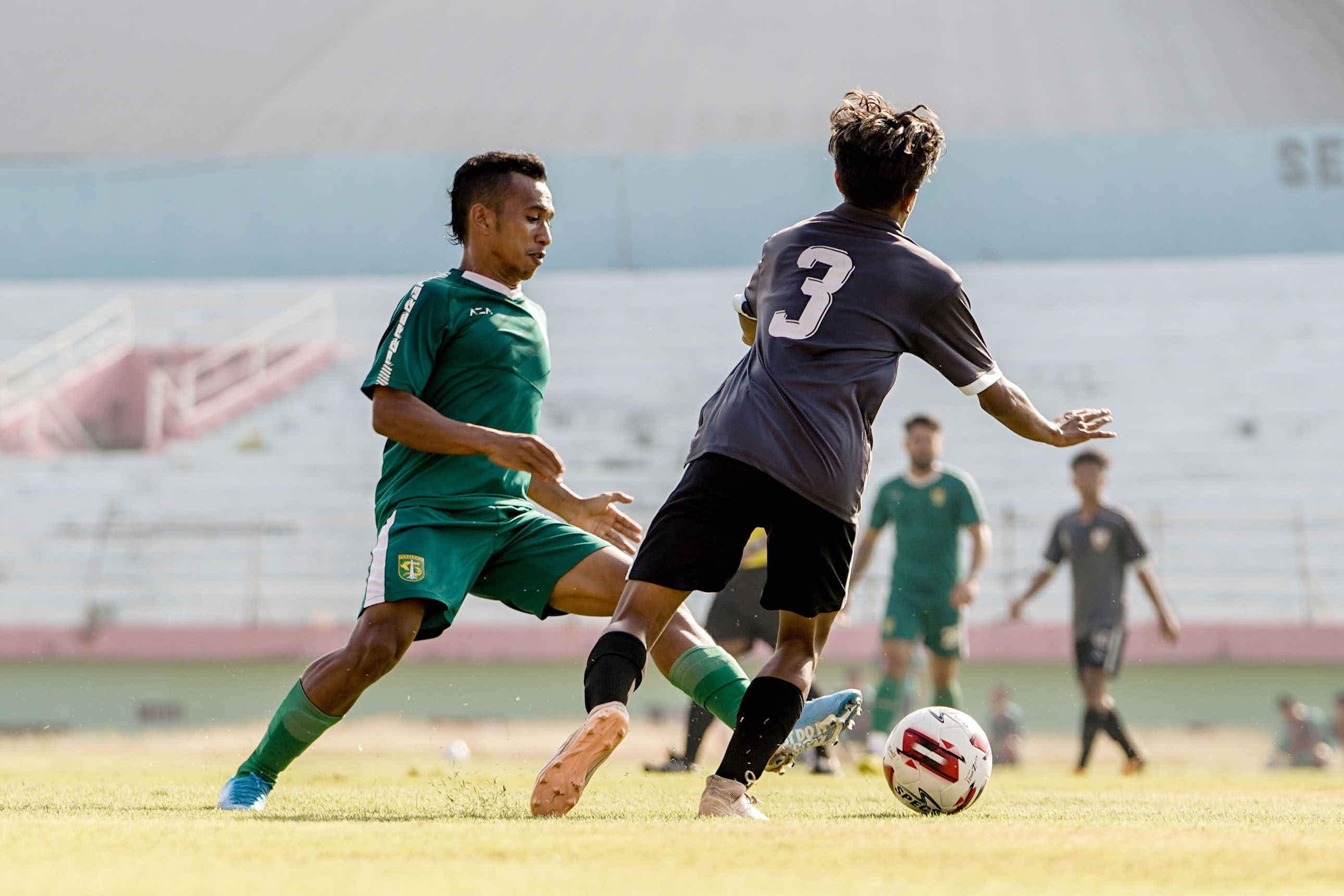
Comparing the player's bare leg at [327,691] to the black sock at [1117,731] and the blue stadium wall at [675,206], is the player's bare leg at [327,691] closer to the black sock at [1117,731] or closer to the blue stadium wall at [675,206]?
the black sock at [1117,731]

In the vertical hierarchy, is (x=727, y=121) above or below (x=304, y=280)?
above

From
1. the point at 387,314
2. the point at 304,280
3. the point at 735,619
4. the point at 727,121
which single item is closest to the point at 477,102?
the point at 727,121

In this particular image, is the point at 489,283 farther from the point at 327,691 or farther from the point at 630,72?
the point at 630,72

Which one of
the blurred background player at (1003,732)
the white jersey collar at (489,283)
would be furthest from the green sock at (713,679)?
the blurred background player at (1003,732)

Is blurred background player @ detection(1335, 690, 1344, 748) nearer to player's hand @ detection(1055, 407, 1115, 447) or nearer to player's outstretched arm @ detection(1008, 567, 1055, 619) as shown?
player's outstretched arm @ detection(1008, 567, 1055, 619)

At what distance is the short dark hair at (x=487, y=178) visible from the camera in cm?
452

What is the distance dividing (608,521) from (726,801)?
112 cm

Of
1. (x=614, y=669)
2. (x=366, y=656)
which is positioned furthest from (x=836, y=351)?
(x=366, y=656)

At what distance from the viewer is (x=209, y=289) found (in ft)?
74.2

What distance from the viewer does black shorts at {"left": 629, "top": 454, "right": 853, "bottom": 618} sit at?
3715 millimetres

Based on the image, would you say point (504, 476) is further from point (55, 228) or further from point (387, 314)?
point (55, 228)

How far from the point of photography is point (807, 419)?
3697mm

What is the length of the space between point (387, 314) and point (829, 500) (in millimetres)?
18490

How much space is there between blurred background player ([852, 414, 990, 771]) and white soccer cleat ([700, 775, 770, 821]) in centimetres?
480
